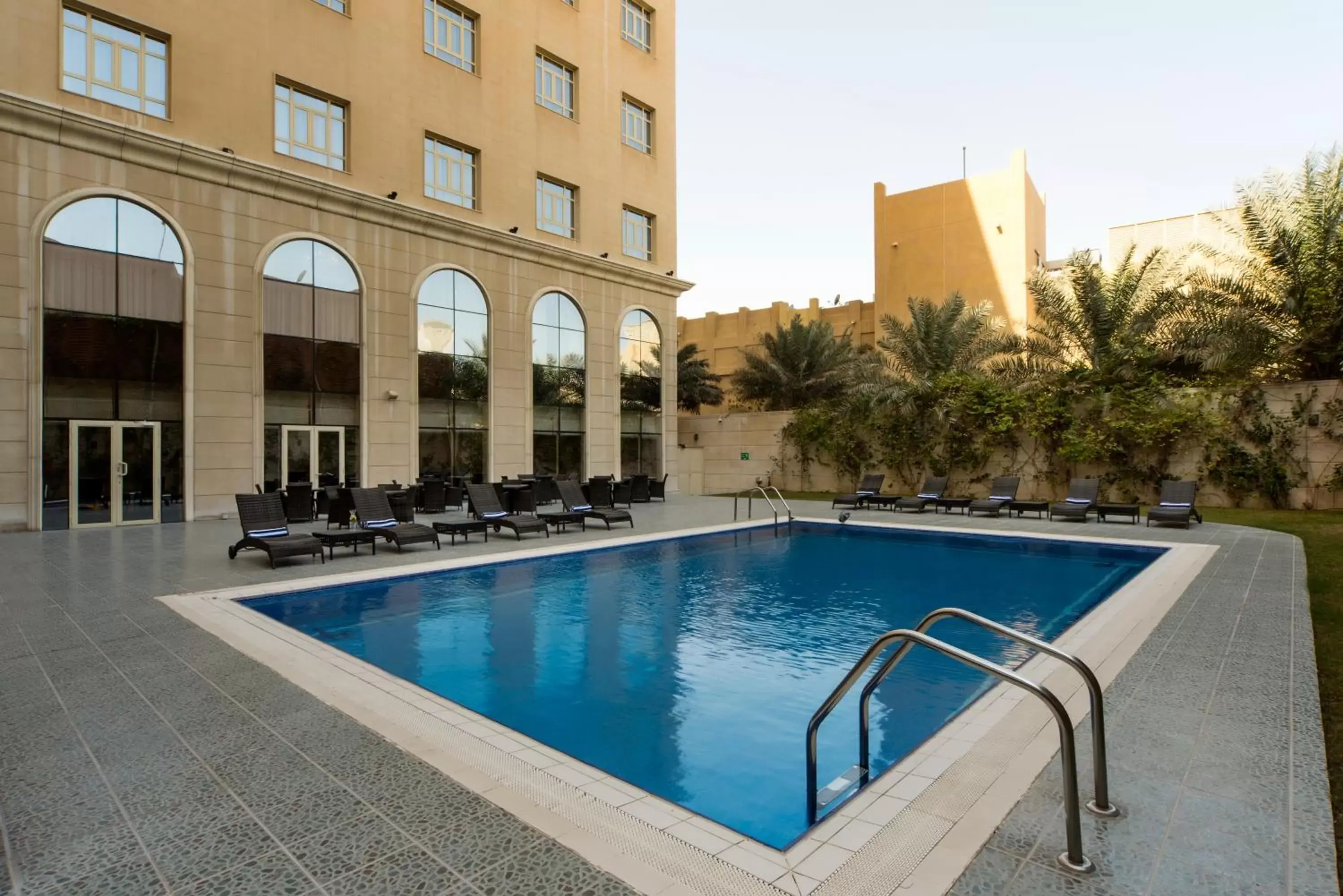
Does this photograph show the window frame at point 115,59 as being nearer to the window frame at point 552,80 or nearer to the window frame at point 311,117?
the window frame at point 311,117

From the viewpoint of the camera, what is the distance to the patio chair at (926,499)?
63.9 feet

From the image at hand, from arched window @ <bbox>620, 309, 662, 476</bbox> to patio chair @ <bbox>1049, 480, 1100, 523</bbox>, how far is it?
14384mm

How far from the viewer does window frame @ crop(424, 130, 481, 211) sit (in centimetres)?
2134

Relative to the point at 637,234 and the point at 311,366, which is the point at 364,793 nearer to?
the point at 311,366

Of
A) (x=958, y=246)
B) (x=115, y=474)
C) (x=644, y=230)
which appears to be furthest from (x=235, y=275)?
(x=958, y=246)

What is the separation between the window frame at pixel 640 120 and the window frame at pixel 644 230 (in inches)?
92.4

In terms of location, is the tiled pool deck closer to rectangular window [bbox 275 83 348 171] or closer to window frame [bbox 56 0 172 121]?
window frame [bbox 56 0 172 121]

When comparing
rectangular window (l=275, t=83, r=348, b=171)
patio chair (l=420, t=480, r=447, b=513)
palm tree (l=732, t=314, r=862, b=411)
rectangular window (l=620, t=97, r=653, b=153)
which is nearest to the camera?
rectangular window (l=275, t=83, r=348, b=171)

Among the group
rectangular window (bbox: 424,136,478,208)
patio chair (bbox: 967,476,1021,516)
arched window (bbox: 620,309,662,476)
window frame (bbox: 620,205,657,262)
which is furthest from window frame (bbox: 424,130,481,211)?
patio chair (bbox: 967,476,1021,516)

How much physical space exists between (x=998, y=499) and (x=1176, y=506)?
3825 mm

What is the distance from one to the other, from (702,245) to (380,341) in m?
16.3

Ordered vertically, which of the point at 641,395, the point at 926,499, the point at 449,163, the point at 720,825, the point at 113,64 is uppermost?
the point at 449,163

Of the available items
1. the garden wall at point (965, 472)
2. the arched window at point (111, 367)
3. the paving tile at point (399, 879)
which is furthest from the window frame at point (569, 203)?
the paving tile at point (399, 879)

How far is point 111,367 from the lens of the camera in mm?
15297
